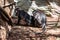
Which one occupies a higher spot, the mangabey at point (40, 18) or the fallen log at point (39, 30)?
the mangabey at point (40, 18)

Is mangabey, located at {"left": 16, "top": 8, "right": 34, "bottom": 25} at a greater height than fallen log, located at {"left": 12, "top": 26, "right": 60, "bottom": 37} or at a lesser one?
greater

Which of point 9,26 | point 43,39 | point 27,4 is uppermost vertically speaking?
point 27,4

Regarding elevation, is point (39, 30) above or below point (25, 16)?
below

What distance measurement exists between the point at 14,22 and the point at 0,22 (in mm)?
727

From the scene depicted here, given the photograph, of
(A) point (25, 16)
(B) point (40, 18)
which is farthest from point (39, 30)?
(A) point (25, 16)

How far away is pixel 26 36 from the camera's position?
377 centimetres

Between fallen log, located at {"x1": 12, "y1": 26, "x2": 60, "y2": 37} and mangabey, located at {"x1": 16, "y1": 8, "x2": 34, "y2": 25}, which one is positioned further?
mangabey, located at {"x1": 16, "y1": 8, "x2": 34, "y2": 25}

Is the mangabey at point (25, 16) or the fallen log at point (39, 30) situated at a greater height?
the mangabey at point (25, 16)

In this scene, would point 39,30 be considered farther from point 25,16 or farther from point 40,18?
point 25,16

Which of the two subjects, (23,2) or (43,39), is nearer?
(43,39)

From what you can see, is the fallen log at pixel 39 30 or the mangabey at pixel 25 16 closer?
the fallen log at pixel 39 30

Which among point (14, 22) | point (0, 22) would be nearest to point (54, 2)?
point (14, 22)

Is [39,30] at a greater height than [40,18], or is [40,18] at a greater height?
[40,18]

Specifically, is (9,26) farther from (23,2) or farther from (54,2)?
(54,2)
